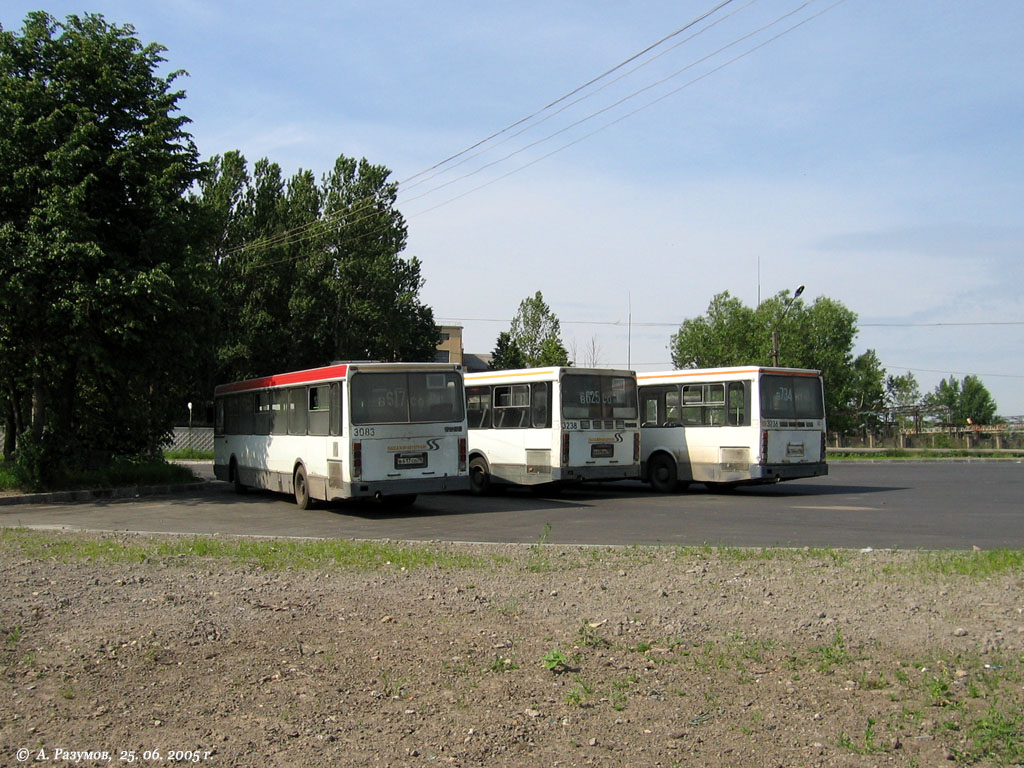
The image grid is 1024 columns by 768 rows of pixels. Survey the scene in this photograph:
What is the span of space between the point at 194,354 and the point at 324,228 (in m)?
33.2

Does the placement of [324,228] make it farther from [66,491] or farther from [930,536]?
[930,536]

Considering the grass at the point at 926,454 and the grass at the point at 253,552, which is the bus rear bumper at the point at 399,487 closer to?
the grass at the point at 253,552

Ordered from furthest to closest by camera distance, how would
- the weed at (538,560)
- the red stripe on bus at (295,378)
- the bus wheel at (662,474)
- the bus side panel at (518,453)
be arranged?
1. the bus wheel at (662,474)
2. the bus side panel at (518,453)
3. the red stripe on bus at (295,378)
4. the weed at (538,560)

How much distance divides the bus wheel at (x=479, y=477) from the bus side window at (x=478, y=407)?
0.83 m

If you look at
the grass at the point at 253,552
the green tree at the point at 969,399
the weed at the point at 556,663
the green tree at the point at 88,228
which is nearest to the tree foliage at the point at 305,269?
the green tree at the point at 88,228

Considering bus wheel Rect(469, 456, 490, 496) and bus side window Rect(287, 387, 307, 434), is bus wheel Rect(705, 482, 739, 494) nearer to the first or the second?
bus wheel Rect(469, 456, 490, 496)

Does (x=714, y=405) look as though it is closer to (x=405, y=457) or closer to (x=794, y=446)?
(x=794, y=446)

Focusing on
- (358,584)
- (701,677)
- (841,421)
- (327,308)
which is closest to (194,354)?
(358,584)

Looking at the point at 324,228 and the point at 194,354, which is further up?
the point at 324,228

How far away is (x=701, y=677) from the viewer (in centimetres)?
614

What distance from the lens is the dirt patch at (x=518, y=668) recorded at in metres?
5.09

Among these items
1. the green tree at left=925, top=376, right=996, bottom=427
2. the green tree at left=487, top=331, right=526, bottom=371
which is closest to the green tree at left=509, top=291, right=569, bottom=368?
the green tree at left=487, top=331, right=526, bottom=371

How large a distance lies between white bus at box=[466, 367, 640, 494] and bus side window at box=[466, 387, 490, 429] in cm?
2

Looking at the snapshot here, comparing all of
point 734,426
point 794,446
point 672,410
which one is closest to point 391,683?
point 734,426
